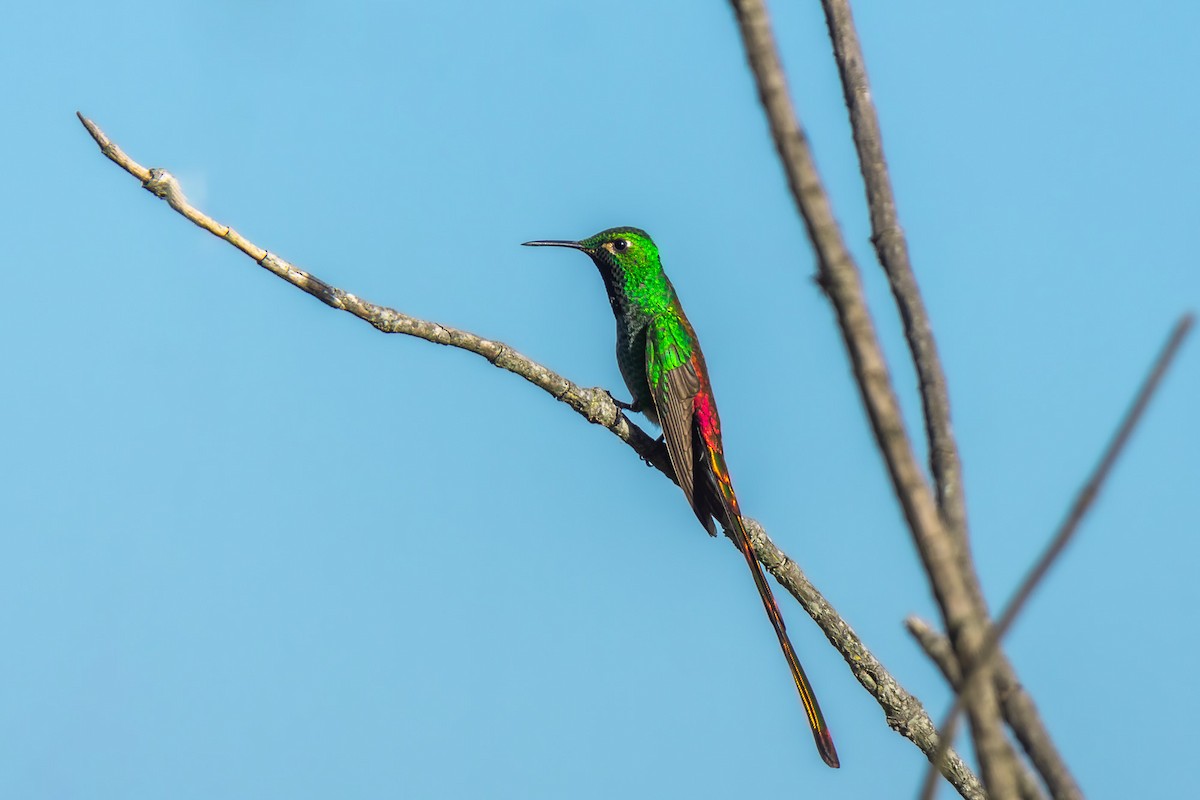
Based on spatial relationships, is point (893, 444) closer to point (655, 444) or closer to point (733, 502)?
point (733, 502)

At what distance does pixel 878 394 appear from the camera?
126 centimetres

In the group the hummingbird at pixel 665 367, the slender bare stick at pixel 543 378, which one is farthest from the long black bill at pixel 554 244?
the slender bare stick at pixel 543 378

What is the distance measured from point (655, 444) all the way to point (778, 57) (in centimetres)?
730

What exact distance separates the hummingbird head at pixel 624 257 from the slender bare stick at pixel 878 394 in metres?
8.72

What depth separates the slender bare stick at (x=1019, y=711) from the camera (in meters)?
1.28

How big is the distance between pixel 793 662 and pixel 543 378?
201 cm

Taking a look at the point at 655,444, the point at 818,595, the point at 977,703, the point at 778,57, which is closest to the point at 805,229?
the point at 778,57

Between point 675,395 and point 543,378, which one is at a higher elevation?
point 675,395

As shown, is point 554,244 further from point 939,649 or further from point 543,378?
point 939,649

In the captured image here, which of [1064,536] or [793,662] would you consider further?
[793,662]

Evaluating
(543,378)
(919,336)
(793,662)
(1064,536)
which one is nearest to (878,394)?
(1064,536)

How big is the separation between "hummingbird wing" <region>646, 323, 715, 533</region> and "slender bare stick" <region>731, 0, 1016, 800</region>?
6.75m

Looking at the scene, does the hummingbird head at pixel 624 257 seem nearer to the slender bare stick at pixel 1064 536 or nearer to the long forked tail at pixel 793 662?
the long forked tail at pixel 793 662

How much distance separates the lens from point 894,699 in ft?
17.2
